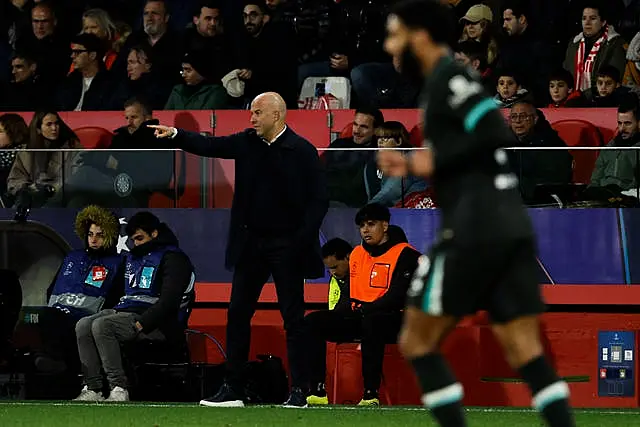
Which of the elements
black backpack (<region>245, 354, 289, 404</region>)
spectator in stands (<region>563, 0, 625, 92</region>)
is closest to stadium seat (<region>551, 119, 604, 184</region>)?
spectator in stands (<region>563, 0, 625, 92</region>)

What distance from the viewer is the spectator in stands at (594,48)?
14133mm

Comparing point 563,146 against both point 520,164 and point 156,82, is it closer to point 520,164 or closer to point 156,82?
point 520,164

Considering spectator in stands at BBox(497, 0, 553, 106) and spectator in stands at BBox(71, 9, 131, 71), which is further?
spectator in stands at BBox(71, 9, 131, 71)

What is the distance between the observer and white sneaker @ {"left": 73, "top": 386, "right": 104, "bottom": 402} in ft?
37.6

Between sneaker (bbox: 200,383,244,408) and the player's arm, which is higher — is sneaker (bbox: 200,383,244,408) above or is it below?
below

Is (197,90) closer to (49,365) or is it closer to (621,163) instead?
(49,365)

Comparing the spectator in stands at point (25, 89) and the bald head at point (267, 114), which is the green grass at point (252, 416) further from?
the spectator in stands at point (25, 89)

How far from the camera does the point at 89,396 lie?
37.8 feet

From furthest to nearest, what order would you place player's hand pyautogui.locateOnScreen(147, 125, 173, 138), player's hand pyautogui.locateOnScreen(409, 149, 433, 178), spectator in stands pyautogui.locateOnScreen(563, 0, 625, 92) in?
1. spectator in stands pyautogui.locateOnScreen(563, 0, 625, 92)
2. player's hand pyautogui.locateOnScreen(147, 125, 173, 138)
3. player's hand pyautogui.locateOnScreen(409, 149, 433, 178)

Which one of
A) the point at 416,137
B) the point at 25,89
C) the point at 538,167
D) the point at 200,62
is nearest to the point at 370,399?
the point at 538,167

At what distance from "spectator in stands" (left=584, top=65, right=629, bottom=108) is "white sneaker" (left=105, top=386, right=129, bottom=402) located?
4797mm

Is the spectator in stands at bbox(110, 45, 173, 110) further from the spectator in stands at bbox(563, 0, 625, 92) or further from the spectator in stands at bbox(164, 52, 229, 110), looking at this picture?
the spectator in stands at bbox(563, 0, 625, 92)

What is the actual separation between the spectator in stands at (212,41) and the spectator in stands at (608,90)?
345 centimetres

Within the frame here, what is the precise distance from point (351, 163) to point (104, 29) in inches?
176
